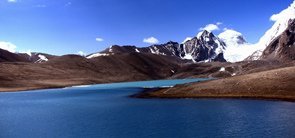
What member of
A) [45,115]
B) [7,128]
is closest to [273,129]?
[7,128]

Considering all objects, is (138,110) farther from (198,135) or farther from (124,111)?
(198,135)

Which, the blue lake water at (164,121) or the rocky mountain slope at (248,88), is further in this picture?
the rocky mountain slope at (248,88)

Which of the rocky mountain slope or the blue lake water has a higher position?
the rocky mountain slope

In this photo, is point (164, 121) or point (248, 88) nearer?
point (164, 121)

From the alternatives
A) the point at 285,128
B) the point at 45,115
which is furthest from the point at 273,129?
the point at 45,115

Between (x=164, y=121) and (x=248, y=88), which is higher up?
(x=248, y=88)

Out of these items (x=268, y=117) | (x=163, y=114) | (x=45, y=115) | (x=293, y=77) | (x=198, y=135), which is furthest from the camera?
(x=293, y=77)

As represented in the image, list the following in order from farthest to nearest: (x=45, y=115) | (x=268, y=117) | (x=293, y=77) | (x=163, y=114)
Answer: (x=293, y=77) → (x=45, y=115) → (x=163, y=114) → (x=268, y=117)

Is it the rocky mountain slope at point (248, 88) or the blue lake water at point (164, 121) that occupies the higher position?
the rocky mountain slope at point (248, 88)

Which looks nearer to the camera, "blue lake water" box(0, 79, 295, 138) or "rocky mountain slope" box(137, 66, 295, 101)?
"blue lake water" box(0, 79, 295, 138)

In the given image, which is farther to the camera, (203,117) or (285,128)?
(203,117)

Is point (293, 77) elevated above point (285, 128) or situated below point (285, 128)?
above
